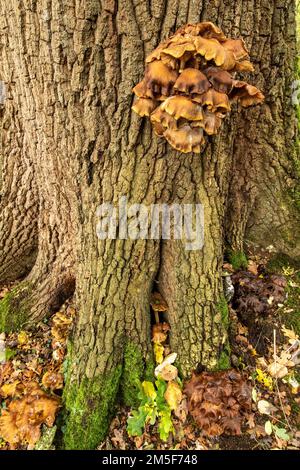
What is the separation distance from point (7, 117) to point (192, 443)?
381 cm

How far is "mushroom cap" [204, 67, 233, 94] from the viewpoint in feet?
6.77

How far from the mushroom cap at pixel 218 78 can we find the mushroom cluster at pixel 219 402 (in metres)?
2.56

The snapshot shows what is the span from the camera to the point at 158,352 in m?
3.54

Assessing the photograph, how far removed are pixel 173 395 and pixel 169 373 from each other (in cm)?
20

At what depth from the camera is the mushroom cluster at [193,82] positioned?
6.42 feet

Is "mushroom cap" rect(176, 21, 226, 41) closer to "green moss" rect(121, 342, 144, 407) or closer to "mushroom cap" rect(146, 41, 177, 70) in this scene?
"mushroom cap" rect(146, 41, 177, 70)

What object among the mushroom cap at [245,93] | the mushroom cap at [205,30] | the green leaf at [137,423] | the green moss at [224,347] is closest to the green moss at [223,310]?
the green moss at [224,347]

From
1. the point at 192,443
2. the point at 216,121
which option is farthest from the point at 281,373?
the point at 216,121

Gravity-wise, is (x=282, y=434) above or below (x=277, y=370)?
below

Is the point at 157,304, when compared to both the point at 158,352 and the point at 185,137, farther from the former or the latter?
the point at 185,137

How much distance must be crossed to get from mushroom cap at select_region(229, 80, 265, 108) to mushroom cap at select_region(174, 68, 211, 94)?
305mm

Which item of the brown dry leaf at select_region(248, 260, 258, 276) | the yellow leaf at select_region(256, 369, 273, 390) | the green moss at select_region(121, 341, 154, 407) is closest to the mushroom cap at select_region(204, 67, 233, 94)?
the brown dry leaf at select_region(248, 260, 258, 276)

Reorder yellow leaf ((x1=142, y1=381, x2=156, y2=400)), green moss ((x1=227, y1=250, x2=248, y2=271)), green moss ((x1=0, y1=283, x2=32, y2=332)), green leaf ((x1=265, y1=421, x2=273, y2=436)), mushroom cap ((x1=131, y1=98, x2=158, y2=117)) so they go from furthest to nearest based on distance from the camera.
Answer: green moss ((x1=0, y1=283, x2=32, y2=332)) < green moss ((x1=227, y1=250, x2=248, y2=271)) < yellow leaf ((x1=142, y1=381, x2=156, y2=400)) < green leaf ((x1=265, y1=421, x2=273, y2=436)) < mushroom cap ((x1=131, y1=98, x2=158, y2=117))

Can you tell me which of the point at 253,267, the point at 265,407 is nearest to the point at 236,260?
the point at 253,267
